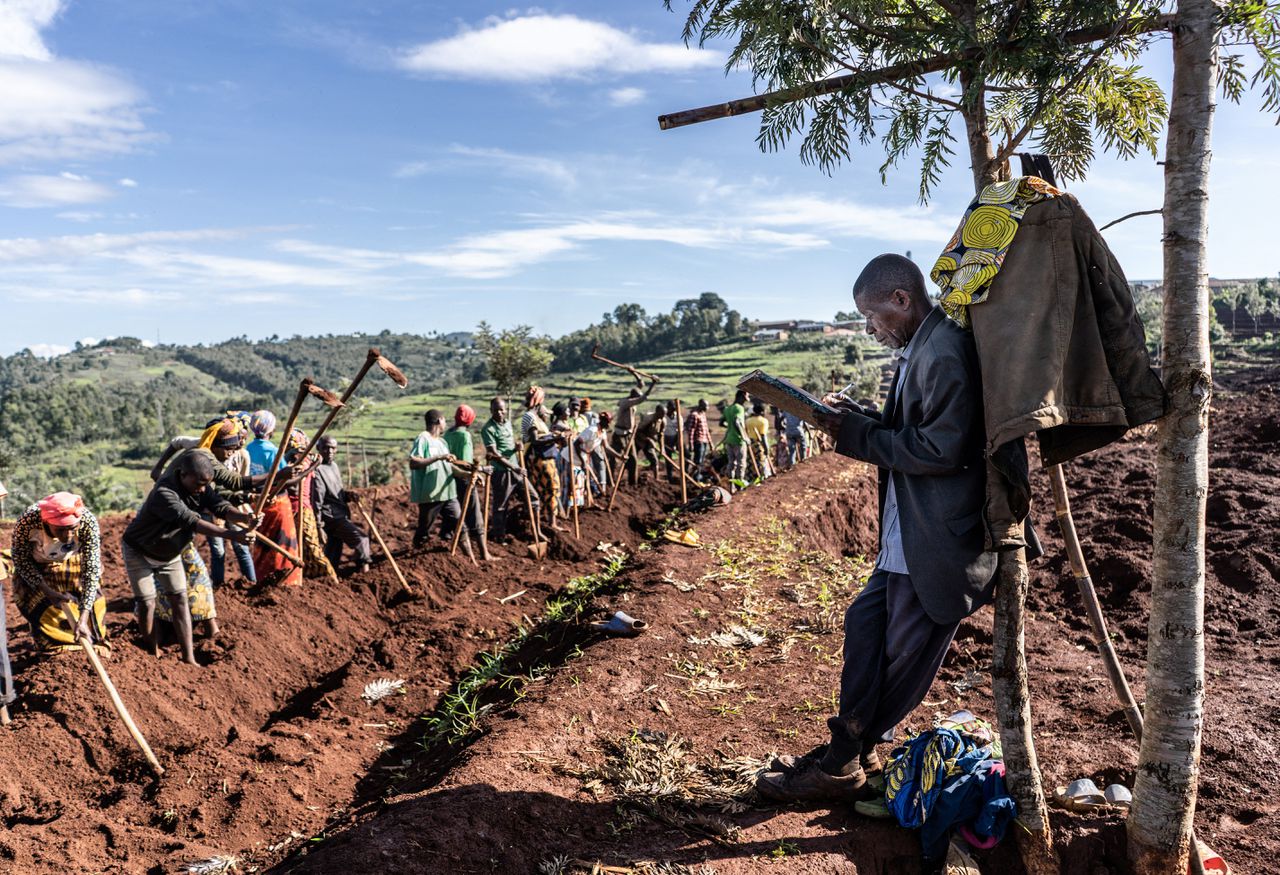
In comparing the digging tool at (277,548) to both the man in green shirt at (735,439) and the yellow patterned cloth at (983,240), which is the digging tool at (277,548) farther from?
the man in green shirt at (735,439)

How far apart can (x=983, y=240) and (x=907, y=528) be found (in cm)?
95

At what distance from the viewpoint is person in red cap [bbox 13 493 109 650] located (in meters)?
5.46

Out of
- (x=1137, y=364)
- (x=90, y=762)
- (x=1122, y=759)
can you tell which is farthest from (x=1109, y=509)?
(x=90, y=762)

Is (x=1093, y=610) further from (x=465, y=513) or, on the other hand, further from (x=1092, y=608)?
(x=465, y=513)

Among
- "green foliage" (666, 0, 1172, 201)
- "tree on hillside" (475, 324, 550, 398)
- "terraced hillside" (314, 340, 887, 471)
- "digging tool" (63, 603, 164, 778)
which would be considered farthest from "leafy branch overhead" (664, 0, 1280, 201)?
"terraced hillside" (314, 340, 887, 471)

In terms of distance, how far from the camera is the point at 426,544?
30.3 ft

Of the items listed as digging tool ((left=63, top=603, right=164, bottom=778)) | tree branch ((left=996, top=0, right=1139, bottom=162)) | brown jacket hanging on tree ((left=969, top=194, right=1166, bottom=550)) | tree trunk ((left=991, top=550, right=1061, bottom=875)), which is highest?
tree branch ((left=996, top=0, right=1139, bottom=162))

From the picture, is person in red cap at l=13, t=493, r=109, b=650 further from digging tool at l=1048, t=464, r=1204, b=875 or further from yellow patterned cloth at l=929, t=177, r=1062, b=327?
digging tool at l=1048, t=464, r=1204, b=875

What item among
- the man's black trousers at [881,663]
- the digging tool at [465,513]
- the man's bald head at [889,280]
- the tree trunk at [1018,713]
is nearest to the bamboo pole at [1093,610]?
the tree trunk at [1018,713]

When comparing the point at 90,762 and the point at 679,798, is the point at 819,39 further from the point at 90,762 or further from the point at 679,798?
the point at 90,762

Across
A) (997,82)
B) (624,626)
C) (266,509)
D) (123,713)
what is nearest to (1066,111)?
(997,82)

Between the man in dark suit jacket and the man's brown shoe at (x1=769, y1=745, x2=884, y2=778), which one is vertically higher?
the man in dark suit jacket

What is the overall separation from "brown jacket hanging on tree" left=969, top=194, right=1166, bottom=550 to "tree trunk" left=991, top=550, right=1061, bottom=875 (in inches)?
6.5

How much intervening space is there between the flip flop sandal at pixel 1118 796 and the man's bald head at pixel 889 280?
203cm
